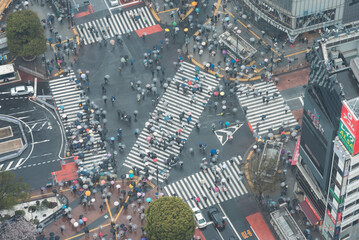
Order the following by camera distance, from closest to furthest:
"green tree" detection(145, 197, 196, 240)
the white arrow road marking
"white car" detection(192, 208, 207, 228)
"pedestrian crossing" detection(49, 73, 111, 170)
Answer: "green tree" detection(145, 197, 196, 240) → "white car" detection(192, 208, 207, 228) → "pedestrian crossing" detection(49, 73, 111, 170) → the white arrow road marking

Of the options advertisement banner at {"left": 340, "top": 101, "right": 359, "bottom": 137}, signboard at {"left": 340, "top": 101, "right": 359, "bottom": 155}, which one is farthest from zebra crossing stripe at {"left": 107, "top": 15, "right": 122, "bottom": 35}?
advertisement banner at {"left": 340, "top": 101, "right": 359, "bottom": 137}

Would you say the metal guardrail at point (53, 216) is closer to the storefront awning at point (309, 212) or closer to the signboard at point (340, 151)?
the storefront awning at point (309, 212)

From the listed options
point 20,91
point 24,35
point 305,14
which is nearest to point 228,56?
point 305,14

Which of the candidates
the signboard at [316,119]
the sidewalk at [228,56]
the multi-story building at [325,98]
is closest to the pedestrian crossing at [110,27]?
the sidewalk at [228,56]

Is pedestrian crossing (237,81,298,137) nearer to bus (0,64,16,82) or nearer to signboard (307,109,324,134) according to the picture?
signboard (307,109,324,134)

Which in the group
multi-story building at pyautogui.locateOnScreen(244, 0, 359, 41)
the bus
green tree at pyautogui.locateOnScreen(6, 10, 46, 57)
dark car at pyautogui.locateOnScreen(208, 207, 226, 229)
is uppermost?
green tree at pyautogui.locateOnScreen(6, 10, 46, 57)

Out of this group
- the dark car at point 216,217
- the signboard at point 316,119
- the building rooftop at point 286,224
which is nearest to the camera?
the signboard at point 316,119

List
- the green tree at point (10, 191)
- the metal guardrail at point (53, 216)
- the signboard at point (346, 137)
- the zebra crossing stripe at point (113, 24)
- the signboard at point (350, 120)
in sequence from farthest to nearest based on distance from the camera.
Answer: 1. the zebra crossing stripe at point (113, 24)
2. the metal guardrail at point (53, 216)
3. the green tree at point (10, 191)
4. the signboard at point (346, 137)
5. the signboard at point (350, 120)

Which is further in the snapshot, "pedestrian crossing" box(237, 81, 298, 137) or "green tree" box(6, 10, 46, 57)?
"green tree" box(6, 10, 46, 57)
